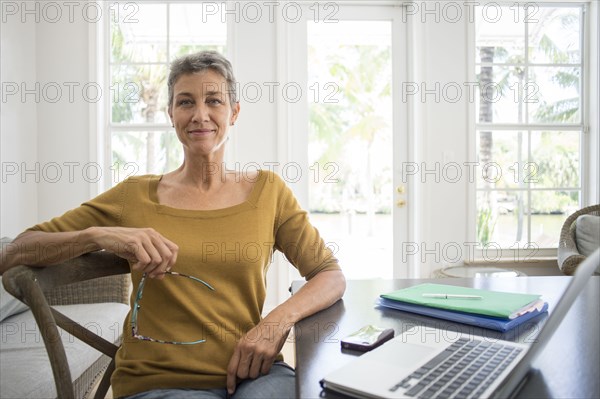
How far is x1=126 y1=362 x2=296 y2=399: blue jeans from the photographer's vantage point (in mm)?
1089

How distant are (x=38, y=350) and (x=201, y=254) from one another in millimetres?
1026

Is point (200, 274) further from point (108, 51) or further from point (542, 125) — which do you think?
point (542, 125)

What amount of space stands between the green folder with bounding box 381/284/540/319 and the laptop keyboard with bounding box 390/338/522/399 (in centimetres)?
18

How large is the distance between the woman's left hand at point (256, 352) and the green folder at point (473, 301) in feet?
0.91

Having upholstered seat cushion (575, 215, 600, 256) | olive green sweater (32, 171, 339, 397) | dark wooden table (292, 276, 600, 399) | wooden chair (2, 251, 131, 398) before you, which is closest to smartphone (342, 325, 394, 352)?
dark wooden table (292, 276, 600, 399)

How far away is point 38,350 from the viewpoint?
1.93 m

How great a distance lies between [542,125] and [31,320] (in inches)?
148

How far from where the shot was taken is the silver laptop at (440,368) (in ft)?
2.33

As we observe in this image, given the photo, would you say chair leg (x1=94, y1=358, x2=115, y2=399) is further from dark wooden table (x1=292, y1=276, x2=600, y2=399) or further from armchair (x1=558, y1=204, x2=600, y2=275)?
armchair (x1=558, y1=204, x2=600, y2=275)

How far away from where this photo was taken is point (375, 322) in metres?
1.13

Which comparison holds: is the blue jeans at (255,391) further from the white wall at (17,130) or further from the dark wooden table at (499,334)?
the white wall at (17,130)

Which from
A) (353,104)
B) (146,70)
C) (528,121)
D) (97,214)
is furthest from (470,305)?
(146,70)

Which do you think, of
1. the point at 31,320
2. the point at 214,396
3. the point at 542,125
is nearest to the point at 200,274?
the point at 214,396

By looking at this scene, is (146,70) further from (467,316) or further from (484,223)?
(467,316)
